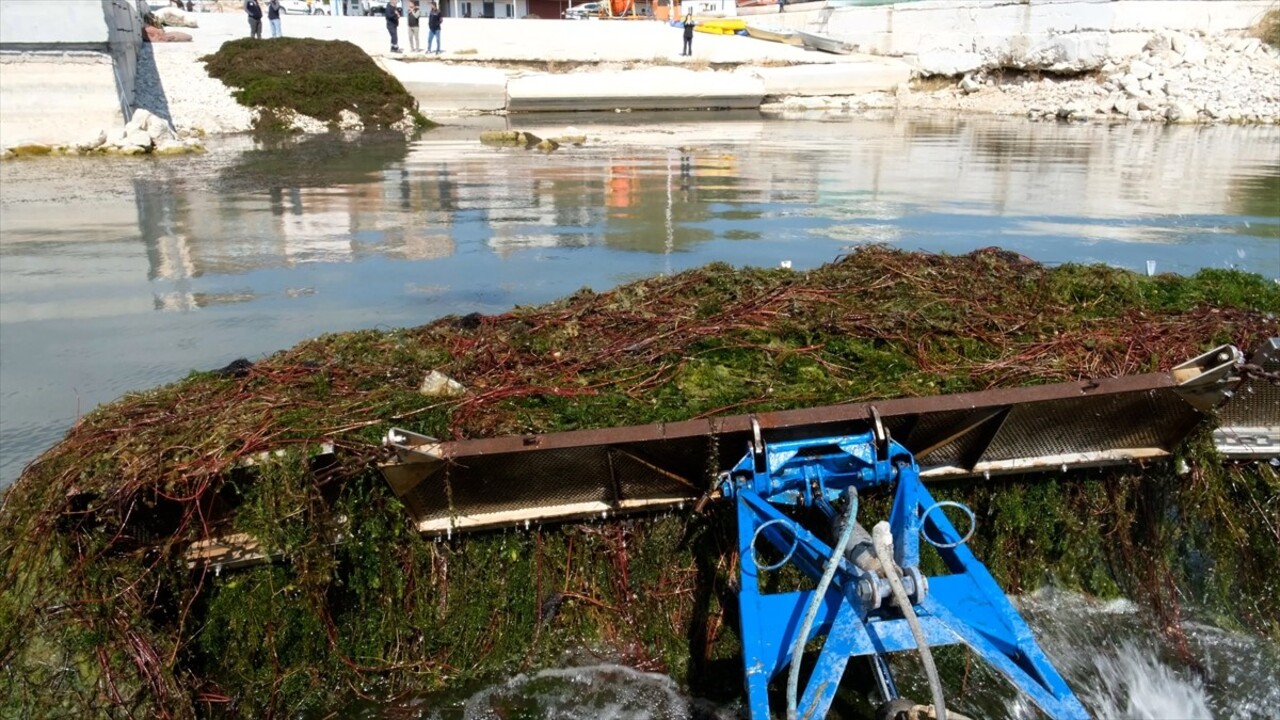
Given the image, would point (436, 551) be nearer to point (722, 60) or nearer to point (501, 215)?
point (501, 215)

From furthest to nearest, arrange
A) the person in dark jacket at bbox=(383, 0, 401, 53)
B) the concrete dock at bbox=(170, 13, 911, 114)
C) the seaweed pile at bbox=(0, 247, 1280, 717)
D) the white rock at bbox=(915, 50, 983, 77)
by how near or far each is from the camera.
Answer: the white rock at bbox=(915, 50, 983, 77), the person in dark jacket at bbox=(383, 0, 401, 53), the concrete dock at bbox=(170, 13, 911, 114), the seaweed pile at bbox=(0, 247, 1280, 717)

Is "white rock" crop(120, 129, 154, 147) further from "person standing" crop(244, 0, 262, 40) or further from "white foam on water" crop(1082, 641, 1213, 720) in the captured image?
"white foam on water" crop(1082, 641, 1213, 720)

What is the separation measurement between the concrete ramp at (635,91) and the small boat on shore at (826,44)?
12.4 metres

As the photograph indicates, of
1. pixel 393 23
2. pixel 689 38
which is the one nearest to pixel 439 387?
pixel 393 23

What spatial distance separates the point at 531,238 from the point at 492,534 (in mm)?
8146

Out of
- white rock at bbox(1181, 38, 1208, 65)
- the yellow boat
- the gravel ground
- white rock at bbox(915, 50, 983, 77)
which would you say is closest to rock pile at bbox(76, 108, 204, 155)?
the gravel ground

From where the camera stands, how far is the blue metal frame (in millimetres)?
3125

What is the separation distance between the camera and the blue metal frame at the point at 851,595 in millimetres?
3125

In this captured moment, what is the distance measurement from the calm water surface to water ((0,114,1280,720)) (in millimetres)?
52

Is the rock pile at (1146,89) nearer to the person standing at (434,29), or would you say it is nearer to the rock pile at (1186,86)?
the rock pile at (1186,86)

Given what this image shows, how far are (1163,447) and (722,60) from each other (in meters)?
41.2

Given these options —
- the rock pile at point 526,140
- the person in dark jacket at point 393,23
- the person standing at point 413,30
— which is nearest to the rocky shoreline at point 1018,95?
the person standing at point 413,30

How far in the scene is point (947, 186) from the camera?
17031mm

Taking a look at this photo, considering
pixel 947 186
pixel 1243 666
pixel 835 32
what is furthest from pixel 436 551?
pixel 835 32
